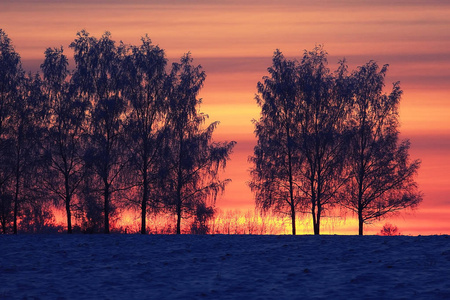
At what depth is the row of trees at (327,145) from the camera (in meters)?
41.2

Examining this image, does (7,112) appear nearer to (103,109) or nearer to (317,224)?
(103,109)

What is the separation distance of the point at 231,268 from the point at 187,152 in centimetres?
1972

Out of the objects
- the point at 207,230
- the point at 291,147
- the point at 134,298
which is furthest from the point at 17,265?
the point at 291,147

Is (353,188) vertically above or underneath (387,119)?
underneath

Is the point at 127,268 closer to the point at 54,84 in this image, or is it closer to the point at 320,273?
the point at 320,273

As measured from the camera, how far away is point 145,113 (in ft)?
135

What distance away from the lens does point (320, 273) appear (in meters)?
19.5

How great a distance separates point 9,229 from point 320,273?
101 ft

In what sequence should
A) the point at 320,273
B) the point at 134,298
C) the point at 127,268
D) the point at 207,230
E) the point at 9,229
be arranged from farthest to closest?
1. the point at 9,229
2. the point at 207,230
3. the point at 127,268
4. the point at 320,273
5. the point at 134,298

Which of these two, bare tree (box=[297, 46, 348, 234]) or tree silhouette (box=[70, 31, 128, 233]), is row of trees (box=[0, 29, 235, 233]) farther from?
bare tree (box=[297, 46, 348, 234])

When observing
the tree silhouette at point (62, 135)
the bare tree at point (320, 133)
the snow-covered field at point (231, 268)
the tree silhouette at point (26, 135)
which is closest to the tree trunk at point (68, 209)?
the tree silhouette at point (62, 135)

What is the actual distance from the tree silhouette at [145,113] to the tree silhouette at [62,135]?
3.32 metres

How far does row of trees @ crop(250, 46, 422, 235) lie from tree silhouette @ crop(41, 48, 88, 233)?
466 inches

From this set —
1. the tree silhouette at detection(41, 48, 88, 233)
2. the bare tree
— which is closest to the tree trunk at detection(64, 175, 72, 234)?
the tree silhouette at detection(41, 48, 88, 233)
